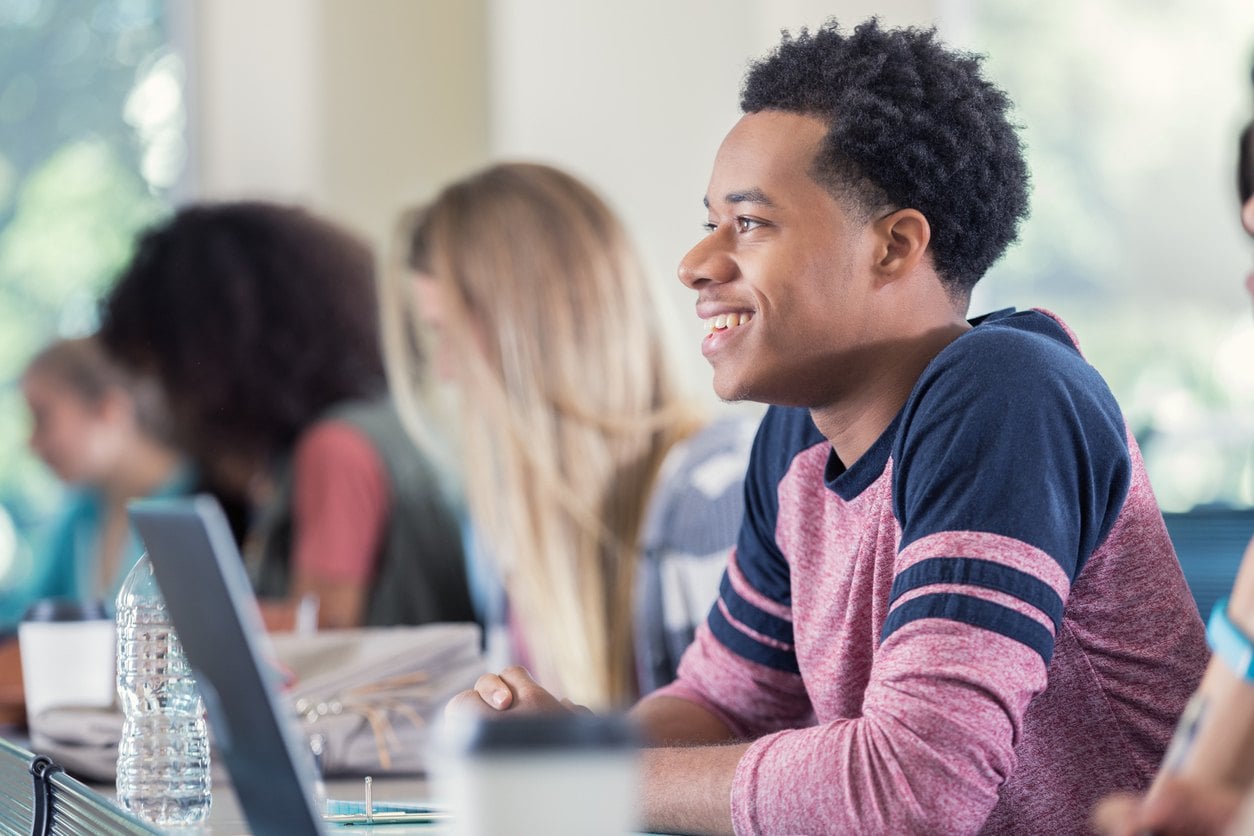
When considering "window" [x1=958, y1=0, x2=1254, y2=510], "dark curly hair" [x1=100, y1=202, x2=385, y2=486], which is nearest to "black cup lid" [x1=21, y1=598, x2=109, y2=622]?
"dark curly hair" [x1=100, y1=202, x2=385, y2=486]

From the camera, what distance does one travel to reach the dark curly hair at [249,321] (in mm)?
3207

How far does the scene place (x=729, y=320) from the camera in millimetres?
1330

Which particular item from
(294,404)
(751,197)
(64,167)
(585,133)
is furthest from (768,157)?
(64,167)

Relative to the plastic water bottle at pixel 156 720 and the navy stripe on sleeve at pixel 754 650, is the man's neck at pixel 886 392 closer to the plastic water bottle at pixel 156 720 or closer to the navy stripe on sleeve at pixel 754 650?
the navy stripe on sleeve at pixel 754 650

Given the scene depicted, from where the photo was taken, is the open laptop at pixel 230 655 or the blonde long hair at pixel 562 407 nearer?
the open laptop at pixel 230 655

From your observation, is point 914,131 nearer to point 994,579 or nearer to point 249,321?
point 994,579

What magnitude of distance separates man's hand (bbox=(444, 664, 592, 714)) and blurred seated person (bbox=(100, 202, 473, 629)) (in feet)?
5.11

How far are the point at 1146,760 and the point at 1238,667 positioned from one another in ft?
1.37

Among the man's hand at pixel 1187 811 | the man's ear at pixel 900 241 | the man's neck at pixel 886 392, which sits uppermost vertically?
the man's ear at pixel 900 241

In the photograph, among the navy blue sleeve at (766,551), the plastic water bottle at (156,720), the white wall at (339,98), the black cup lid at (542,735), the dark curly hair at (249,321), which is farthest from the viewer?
the white wall at (339,98)

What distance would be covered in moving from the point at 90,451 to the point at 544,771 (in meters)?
3.07

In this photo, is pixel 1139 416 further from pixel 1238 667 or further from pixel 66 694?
pixel 1238 667

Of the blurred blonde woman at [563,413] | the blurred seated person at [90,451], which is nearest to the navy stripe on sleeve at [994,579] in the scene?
the blurred blonde woman at [563,413]

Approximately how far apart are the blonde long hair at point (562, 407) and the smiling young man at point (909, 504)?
783mm
